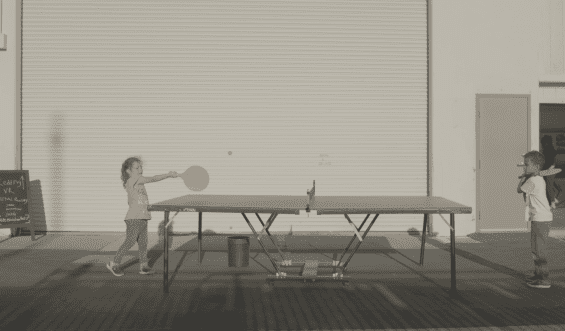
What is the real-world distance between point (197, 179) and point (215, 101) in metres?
1.54

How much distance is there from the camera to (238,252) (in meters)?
8.18

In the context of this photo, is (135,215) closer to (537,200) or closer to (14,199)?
(14,199)

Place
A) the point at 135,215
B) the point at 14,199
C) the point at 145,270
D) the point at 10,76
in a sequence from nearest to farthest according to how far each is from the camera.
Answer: the point at 135,215 < the point at 145,270 < the point at 14,199 < the point at 10,76

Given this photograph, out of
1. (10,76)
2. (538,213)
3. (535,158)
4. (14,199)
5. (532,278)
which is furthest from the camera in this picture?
(10,76)

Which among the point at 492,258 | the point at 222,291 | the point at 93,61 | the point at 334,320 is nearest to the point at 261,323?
the point at 334,320

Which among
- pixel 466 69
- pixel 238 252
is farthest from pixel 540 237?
pixel 466 69

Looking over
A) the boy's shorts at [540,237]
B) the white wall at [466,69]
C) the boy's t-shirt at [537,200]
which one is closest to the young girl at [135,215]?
the boy's t-shirt at [537,200]

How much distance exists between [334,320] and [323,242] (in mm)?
4999

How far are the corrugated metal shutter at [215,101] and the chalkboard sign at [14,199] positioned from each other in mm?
770

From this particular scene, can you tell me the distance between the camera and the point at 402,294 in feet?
21.9

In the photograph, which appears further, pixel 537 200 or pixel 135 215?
pixel 135 215

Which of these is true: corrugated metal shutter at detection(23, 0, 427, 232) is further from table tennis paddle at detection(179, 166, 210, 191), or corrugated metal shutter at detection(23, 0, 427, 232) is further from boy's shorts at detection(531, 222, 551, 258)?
boy's shorts at detection(531, 222, 551, 258)

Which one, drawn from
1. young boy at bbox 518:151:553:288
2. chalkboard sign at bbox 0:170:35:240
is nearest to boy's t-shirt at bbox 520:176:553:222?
young boy at bbox 518:151:553:288

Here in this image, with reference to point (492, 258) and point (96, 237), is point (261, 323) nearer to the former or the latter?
point (492, 258)
